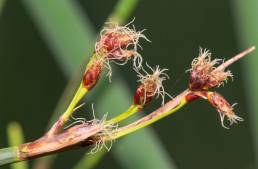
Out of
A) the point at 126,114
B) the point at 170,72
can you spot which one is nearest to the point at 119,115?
the point at 126,114

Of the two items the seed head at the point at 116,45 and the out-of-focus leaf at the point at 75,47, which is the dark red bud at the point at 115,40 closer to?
the seed head at the point at 116,45

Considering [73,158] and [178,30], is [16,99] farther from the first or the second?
[178,30]

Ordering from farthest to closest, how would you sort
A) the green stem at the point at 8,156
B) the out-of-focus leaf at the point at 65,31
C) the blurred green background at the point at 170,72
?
1. the blurred green background at the point at 170,72
2. the out-of-focus leaf at the point at 65,31
3. the green stem at the point at 8,156

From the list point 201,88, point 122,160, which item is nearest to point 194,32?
point 122,160

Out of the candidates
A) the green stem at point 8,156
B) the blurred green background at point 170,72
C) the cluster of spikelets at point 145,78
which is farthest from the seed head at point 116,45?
the blurred green background at point 170,72

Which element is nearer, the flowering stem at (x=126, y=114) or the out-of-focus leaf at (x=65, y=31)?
the flowering stem at (x=126, y=114)

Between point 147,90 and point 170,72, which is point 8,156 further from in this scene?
point 170,72

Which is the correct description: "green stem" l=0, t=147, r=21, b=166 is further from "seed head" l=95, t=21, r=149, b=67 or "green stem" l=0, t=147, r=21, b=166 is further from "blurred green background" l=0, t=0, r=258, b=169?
"blurred green background" l=0, t=0, r=258, b=169
